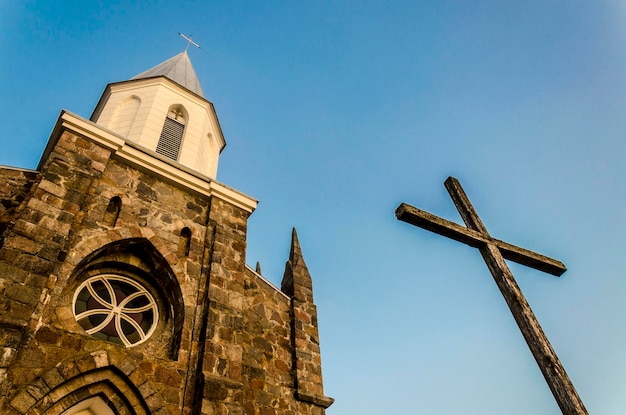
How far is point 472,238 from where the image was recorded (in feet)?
20.6

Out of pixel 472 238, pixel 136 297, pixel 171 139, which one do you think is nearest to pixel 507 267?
pixel 472 238

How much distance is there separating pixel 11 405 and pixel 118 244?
117 inches

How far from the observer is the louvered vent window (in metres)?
11.3

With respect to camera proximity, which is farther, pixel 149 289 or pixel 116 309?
pixel 149 289

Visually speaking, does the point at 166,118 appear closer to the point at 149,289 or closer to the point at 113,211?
the point at 113,211

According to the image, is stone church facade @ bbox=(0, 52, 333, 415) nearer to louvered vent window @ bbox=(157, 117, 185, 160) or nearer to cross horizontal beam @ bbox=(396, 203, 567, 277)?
louvered vent window @ bbox=(157, 117, 185, 160)

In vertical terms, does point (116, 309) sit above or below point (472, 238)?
above

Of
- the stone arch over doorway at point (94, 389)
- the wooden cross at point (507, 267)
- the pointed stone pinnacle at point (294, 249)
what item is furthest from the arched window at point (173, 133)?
the wooden cross at point (507, 267)

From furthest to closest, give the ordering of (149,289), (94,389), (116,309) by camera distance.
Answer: (149,289)
(116,309)
(94,389)

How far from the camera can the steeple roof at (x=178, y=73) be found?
14.1 meters

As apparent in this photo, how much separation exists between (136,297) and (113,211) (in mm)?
1626

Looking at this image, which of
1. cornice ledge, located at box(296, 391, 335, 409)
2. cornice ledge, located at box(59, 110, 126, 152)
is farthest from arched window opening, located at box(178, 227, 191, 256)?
cornice ledge, located at box(296, 391, 335, 409)

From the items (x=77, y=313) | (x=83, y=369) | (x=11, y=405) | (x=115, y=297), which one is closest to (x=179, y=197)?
(x=115, y=297)

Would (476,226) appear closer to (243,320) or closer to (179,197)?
(243,320)
